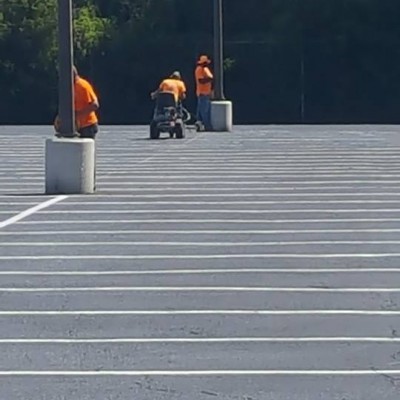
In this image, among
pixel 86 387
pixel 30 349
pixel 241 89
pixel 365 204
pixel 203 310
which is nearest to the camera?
pixel 86 387

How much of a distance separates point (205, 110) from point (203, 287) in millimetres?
23466

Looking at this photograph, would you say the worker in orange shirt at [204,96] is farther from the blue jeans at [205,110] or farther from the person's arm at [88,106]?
the person's arm at [88,106]

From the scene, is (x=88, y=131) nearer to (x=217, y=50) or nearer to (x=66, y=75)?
(x=66, y=75)

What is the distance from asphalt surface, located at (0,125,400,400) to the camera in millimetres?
8820

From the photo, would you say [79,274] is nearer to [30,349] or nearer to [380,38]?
[30,349]

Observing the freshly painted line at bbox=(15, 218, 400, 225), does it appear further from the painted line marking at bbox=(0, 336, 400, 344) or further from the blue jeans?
the blue jeans

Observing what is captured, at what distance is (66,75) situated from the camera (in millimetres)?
19656

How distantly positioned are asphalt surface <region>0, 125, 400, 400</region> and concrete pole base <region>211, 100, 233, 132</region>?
1226cm

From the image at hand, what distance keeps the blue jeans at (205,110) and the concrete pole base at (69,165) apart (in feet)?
52.0

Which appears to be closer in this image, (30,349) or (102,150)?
(30,349)

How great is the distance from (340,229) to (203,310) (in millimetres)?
4752

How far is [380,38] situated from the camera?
43.3m

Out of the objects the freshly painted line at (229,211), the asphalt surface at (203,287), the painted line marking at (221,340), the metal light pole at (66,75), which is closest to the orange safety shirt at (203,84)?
the asphalt surface at (203,287)

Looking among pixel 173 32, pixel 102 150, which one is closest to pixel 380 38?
pixel 173 32
